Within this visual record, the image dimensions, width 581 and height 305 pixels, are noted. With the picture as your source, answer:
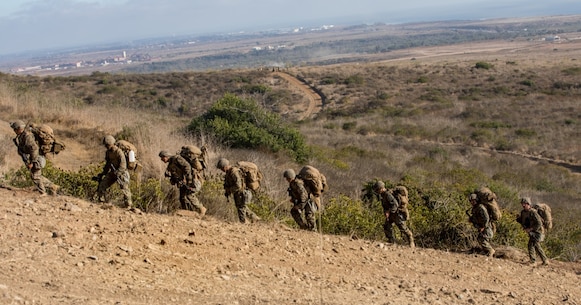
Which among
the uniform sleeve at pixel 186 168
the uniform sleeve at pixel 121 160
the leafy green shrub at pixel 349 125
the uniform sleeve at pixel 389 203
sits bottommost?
the leafy green shrub at pixel 349 125

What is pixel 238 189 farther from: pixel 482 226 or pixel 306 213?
pixel 482 226

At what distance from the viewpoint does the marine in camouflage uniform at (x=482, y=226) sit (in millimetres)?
9125

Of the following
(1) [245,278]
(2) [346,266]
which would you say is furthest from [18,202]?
(2) [346,266]

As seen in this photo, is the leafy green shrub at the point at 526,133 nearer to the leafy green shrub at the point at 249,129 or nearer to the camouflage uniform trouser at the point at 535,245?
the leafy green shrub at the point at 249,129

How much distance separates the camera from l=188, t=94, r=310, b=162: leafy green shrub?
17.1 meters

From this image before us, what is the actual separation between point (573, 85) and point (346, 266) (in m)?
37.4

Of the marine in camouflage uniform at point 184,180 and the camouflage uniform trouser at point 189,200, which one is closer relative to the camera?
the marine in camouflage uniform at point 184,180

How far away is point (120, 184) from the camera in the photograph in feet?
28.1

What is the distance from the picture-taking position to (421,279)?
7.68 metres

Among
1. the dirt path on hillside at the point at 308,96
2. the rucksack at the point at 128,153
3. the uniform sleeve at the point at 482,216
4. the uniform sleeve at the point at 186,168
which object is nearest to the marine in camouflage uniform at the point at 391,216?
the uniform sleeve at the point at 482,216

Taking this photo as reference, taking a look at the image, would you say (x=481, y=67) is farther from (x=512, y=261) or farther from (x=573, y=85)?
(x=512, y=261)

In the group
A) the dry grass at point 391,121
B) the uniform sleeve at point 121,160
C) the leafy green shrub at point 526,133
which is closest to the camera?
the uniform sleeve at point 121,160

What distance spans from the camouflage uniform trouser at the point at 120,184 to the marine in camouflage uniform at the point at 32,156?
0.80m

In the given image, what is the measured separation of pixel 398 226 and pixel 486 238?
155 cm
